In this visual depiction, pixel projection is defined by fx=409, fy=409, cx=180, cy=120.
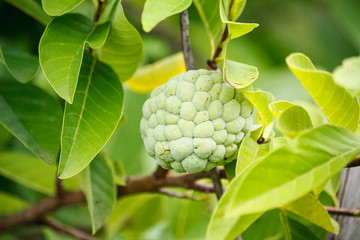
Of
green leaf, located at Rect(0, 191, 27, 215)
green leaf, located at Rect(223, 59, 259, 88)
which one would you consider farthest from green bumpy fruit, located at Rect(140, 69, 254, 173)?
green leaf, located at Rect(0, 191, 27, 215)

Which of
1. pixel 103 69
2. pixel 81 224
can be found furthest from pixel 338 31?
pixel 103 69

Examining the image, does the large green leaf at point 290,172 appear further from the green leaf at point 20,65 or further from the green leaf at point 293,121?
the green leaf at point 20,65

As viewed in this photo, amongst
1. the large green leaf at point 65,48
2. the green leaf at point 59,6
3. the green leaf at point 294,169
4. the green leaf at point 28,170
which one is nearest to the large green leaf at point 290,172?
the green leaf at point 294,169

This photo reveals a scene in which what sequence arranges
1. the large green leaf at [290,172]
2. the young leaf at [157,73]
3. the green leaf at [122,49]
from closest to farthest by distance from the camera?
1. the large green leaf at [290,172]
2. the green leaf at [122,49]
3. the young leaf at [157,73]

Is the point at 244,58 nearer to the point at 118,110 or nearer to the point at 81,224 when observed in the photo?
the point at 81,224

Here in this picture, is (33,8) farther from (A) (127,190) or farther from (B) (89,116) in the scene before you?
(A) (127,190)

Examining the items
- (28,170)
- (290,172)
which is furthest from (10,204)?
(290,172)

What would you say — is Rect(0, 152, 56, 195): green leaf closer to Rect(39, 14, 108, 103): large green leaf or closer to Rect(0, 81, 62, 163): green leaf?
Rect(0, 81, 62, 163): green leaf
